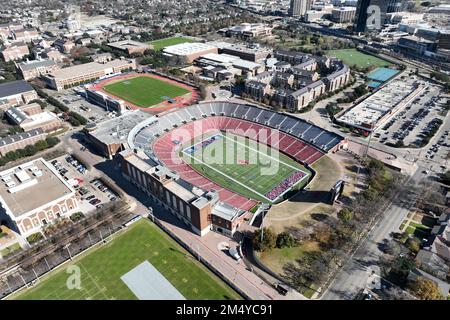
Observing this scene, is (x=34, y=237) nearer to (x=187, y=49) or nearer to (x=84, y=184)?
(x=84, y=184)

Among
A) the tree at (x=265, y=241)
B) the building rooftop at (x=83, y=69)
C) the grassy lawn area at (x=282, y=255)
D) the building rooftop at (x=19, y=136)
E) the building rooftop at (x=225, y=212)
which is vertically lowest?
the grassy lawn area at (x=282, y=255)

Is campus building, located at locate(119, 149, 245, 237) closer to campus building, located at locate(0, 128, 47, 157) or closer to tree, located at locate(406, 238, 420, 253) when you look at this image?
tree, located at locate(406, 238, 420, 253)

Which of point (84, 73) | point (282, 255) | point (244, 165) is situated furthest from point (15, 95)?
point (282, 255)

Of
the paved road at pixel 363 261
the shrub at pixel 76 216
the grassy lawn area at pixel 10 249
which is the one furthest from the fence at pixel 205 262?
the grassy lawn area at pixel 10 249

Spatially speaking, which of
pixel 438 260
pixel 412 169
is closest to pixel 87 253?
pixel 438 260

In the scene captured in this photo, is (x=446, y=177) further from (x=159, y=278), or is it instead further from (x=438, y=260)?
(x=159, y=278)

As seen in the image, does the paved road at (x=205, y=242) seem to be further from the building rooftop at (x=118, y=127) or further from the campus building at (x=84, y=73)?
the campus building at (x=84, y=73)

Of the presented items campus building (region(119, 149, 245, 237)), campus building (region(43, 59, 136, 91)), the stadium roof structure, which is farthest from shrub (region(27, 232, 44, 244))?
campus building (region(43, 59, 136, 91))

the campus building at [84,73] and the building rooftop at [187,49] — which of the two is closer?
the campus building at [84,73]
